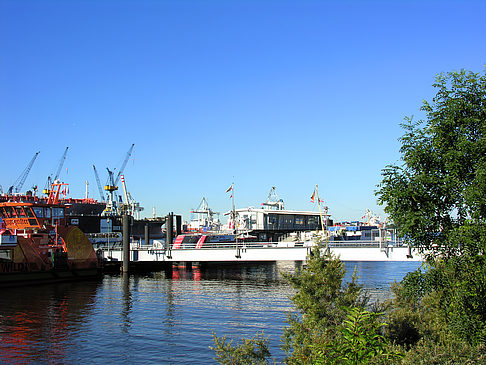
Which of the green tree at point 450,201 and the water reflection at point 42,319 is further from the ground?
the green tree at point 450,201

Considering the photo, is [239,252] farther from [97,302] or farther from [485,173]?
[485,173]

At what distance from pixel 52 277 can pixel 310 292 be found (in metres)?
Result: 50.0

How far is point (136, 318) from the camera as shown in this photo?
36.8 meters

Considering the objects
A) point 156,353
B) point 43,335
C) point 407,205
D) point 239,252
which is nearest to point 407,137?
point 407,205

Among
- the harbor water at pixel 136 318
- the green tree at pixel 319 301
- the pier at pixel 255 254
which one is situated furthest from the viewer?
the pier at pixel 255 254

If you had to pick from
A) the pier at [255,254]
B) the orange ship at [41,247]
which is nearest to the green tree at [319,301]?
the pier at [255,254]

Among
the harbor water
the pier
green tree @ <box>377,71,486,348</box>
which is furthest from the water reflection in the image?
green tree @ <box>377,71,486,348</box>

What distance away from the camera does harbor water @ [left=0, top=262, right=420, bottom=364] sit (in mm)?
26891

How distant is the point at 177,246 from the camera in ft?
229

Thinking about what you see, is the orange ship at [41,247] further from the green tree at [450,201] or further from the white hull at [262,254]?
the green tree at [450,201]

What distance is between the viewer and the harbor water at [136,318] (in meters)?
26.9

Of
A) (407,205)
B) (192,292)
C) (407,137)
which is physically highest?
(407,137)

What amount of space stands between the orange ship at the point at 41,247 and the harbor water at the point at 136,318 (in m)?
3.13

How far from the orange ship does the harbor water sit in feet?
10.3
